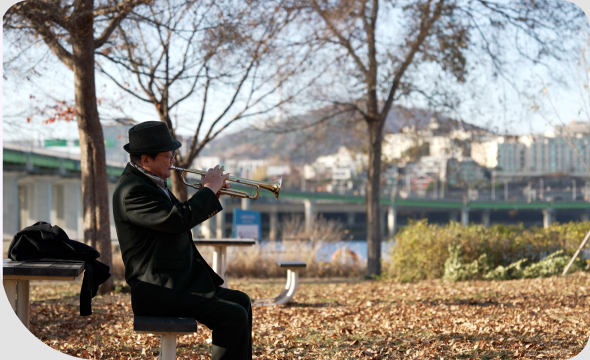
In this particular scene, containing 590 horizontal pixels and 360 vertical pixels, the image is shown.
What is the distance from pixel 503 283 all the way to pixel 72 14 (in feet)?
22.9

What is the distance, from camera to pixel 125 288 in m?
8.70

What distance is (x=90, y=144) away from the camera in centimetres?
816

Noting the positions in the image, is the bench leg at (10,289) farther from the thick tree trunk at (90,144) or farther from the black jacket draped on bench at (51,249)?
the thick tree trunk at (90,144)

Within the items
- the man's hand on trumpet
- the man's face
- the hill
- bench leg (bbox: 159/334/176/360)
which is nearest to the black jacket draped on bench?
bench leg (bbox: 159/334/176/360)

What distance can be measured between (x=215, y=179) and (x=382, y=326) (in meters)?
3.05

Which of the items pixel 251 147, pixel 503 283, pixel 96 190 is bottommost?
pixel 503 283

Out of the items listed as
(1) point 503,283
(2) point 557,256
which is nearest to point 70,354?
(1) point 503,283

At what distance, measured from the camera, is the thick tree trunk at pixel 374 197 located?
533 inches

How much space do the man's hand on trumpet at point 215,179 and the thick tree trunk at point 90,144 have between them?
5061 mm

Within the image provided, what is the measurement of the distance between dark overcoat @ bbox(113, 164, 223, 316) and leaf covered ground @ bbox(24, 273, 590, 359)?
149 cm

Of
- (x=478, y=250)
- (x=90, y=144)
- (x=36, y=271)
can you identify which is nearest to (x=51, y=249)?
(x=36, y=271)

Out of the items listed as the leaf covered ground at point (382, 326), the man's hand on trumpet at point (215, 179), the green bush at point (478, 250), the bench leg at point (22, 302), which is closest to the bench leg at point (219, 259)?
the leaf covered ground at point (382, 326)

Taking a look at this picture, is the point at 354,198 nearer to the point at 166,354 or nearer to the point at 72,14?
the point at 72,14

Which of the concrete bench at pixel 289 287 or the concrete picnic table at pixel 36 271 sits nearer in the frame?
the concrete picnic table at pixel 36 271
